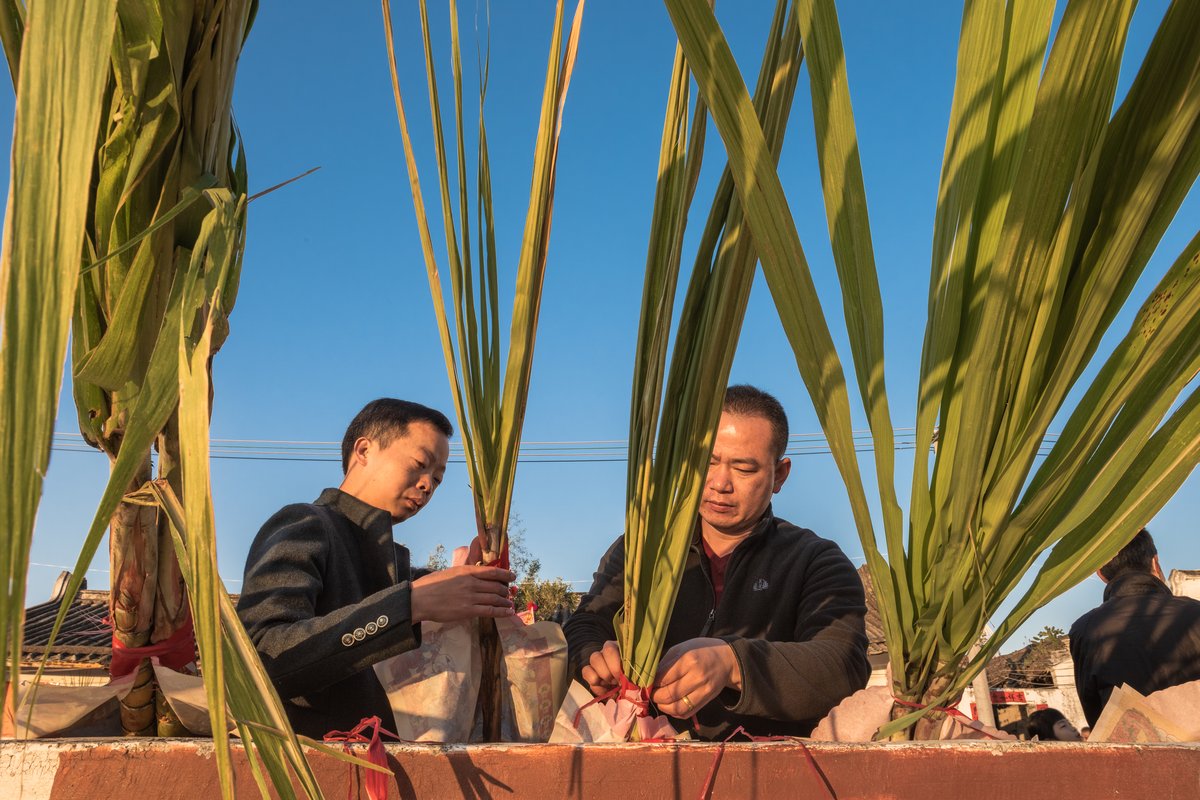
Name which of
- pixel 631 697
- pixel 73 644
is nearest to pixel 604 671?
pixel 631 697

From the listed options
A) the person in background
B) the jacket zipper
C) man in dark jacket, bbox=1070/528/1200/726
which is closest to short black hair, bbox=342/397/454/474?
the jacket zipper

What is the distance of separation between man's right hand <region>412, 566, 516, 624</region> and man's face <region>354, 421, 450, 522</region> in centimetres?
62

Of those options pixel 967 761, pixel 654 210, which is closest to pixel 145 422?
pixel 654 210

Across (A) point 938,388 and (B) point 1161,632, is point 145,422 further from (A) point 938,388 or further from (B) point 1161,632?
(B) point 1161,632

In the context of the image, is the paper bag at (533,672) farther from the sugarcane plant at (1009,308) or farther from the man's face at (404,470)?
the man's face at (404,470)

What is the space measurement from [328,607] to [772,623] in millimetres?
690

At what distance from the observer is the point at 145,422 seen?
61 cm

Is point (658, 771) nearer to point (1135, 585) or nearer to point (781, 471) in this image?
point (781, 471)

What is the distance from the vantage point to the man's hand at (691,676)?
1.06 metres

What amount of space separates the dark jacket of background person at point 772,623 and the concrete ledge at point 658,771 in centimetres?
32

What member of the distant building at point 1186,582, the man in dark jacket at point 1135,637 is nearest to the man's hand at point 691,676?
the man in dark jacket at point 1135,637

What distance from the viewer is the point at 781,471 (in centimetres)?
176

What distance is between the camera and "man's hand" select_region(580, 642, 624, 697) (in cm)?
107

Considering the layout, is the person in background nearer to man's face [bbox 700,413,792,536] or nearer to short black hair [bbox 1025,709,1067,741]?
short black hair [bbox 1025,709,1067,741]
